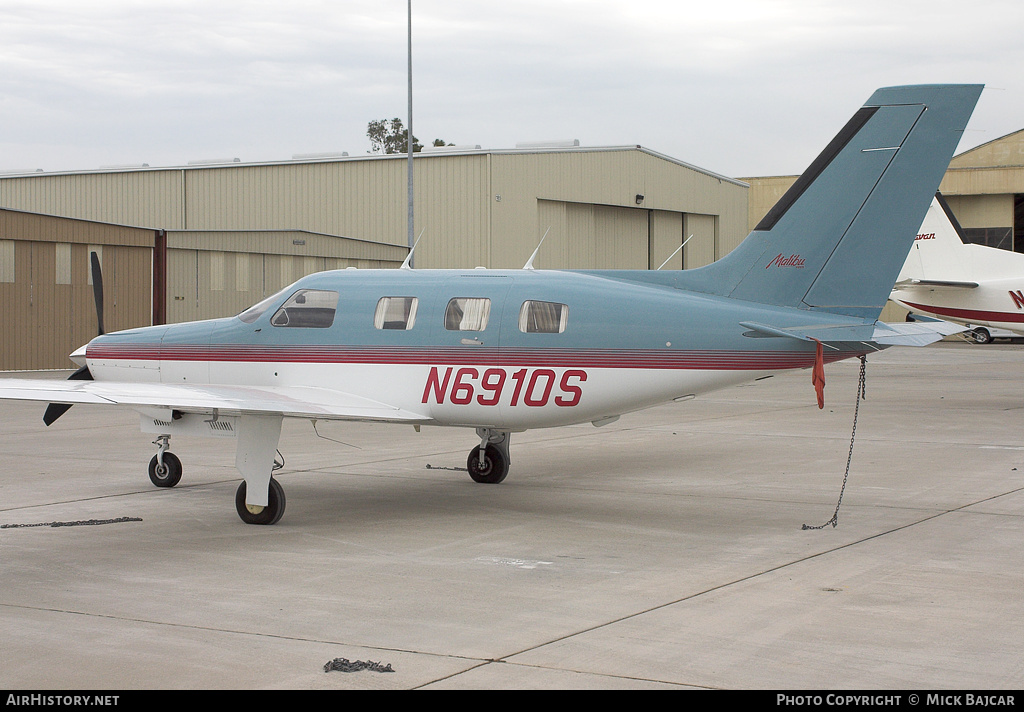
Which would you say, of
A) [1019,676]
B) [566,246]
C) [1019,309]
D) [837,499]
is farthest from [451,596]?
[566,246]

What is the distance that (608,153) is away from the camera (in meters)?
43.2

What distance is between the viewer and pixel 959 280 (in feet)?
102

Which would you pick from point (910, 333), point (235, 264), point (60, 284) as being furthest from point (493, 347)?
point (235, 264)

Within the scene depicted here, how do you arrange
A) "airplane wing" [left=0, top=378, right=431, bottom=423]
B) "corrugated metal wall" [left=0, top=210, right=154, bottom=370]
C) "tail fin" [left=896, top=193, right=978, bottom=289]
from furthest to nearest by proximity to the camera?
"tail fin" [left=896, top=193, right=978, bottom=289] < "corrugated metal wall" [left=0, top=210, right=154, bottom=370] < "airplane wing" [left=0, top=378, right=431, bottom=423]

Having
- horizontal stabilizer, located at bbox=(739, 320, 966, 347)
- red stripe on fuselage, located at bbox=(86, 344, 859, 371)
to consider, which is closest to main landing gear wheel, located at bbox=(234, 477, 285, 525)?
red stripe on fuselage, located at bbox=(86, 344, 859, 371)

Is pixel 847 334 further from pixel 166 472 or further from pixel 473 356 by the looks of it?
pixel 166 472

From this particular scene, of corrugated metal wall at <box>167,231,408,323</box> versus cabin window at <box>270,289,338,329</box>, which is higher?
corrugated metal wall at <box>167,231,408,323</box>

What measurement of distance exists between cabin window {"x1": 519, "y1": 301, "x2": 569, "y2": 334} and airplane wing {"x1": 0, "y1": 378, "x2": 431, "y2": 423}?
1.37m

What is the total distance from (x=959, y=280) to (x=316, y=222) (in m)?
23.0

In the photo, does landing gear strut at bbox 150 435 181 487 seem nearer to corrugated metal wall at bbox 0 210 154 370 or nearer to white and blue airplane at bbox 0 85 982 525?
white and blue airplane at bbox 0 85 982 525

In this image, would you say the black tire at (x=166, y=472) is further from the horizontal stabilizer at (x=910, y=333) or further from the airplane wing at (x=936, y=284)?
the airplane wing at (x=936, y=284)

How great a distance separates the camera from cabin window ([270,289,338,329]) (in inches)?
443

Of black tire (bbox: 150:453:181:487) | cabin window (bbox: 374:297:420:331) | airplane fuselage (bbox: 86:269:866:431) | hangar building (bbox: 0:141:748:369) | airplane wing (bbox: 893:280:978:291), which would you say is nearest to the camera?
airplane fuselage (bbox: 86:269:866:431)

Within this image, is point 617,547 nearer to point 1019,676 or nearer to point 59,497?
point 1019,676
